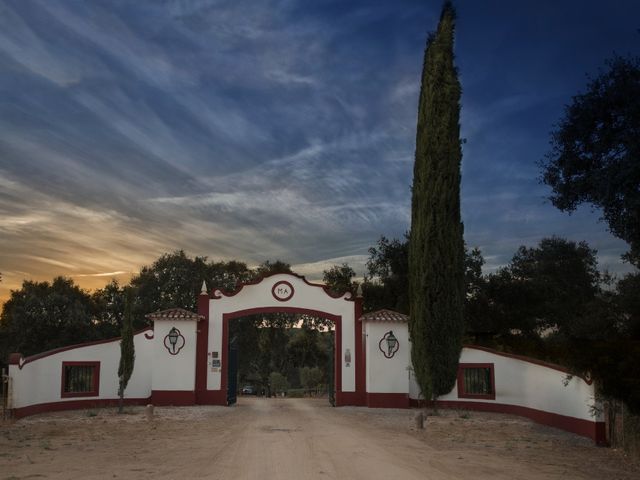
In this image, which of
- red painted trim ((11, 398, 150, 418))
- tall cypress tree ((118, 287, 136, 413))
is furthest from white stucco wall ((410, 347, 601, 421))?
red painted trim ((11, 398, 150, 418))

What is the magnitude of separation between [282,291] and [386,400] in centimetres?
631

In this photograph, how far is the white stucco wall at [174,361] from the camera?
79.3ft

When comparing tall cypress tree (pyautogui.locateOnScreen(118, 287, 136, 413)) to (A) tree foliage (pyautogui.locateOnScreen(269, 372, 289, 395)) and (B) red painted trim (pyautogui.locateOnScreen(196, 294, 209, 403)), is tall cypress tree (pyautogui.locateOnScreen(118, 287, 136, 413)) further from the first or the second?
(A) tree foliage (pyautogui.locateOnScreen(269, 372, 289, 395))

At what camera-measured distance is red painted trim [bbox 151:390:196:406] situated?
24.0 meters

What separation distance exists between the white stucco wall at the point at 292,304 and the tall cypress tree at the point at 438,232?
16.4 feet

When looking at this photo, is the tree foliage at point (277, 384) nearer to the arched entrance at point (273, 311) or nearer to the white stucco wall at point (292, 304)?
the arched entrance at point (273, 311)

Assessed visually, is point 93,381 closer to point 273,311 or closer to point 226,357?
point 226,357

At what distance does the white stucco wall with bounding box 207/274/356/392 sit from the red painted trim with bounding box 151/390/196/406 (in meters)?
1.80

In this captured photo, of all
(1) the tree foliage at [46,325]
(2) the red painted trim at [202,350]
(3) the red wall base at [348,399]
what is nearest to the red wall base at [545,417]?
(3) the red wall base at [348,399]

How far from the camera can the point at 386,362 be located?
2455 cm

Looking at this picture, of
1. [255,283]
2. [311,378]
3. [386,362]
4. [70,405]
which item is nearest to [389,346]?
[386,362]

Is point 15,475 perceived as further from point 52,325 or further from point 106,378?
point 52,325

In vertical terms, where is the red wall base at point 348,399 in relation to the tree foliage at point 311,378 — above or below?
above

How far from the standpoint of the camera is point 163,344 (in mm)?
24422
